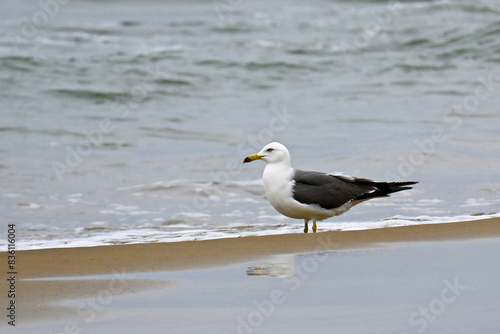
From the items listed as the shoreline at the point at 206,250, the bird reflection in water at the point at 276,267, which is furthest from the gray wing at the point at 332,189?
the bird reflection in water at the point at 276,267

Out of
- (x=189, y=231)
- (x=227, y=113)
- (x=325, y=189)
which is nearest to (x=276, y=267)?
(x=325, y=189)

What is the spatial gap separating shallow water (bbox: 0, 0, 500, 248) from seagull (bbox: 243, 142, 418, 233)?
1.38 ft

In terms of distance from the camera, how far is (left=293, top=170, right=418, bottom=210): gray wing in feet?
23.0

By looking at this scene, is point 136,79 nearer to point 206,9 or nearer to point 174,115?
point 174,115

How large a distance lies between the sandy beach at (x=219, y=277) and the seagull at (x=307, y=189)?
1.86ft

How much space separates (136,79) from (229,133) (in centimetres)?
463

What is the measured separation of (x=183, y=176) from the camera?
9914mm

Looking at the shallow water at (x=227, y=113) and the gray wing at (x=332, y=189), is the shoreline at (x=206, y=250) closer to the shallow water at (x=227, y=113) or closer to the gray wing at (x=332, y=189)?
the gray wing at (x=332, y=189)

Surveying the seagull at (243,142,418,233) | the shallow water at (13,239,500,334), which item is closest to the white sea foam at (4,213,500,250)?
the seagull at (243,142,418,233)

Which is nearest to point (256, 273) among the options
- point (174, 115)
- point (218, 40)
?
point (174, 115)

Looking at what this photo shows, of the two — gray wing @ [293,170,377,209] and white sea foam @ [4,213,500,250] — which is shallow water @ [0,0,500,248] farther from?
gray wing @ [293,170,377,209]

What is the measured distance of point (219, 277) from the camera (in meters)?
5.15

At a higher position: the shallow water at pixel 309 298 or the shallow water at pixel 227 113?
the shallow water at pixel 227 113

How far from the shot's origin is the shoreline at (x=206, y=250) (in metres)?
5.52
